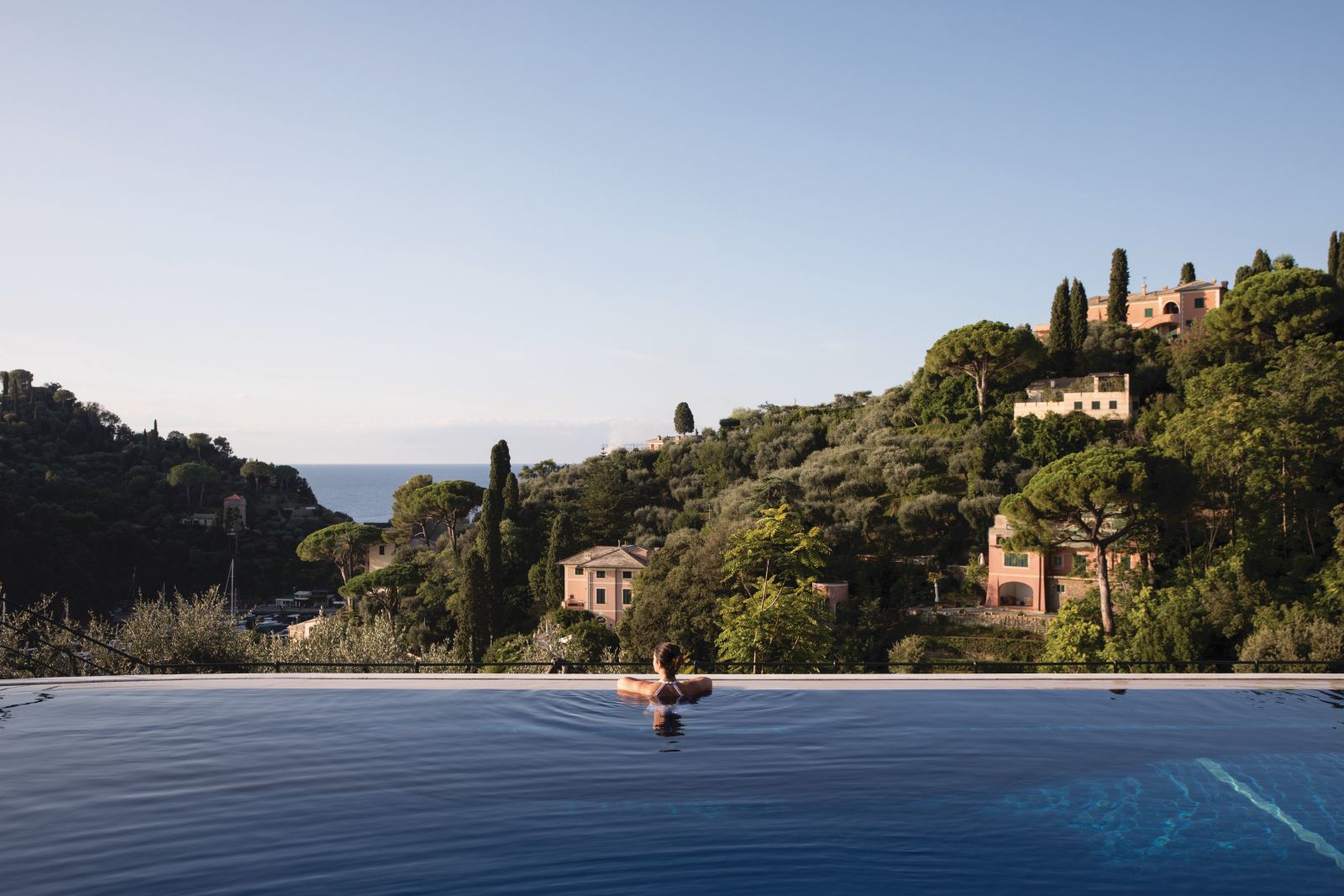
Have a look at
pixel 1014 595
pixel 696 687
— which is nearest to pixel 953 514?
pixel 1014 595

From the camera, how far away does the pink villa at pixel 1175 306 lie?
57.4 metres

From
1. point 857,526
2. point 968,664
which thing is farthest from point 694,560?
point 968,664

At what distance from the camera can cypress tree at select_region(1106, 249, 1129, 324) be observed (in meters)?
55.4

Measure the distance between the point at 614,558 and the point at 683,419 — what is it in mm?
30578

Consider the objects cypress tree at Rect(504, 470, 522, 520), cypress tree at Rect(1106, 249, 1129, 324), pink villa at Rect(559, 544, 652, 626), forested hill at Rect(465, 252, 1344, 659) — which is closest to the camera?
forested hill at Rect(465, 252, 1344, 659)

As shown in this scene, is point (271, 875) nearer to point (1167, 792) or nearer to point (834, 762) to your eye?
point (834, 762)

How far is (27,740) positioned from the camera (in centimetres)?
733

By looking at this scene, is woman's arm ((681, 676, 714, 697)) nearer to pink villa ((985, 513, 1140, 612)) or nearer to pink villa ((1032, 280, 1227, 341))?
pink villa ((985, 513, 1140, 612))

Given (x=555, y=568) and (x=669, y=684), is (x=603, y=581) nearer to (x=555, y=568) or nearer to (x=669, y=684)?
(x=555, y=568)

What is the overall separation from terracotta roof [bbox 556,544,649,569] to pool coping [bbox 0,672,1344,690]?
3223 centimetres

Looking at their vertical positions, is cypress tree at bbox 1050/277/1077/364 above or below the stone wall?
above

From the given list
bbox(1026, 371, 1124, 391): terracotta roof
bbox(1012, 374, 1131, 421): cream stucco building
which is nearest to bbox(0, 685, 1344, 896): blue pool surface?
bbox(1012, 374, 1131, 421): cream stucco building

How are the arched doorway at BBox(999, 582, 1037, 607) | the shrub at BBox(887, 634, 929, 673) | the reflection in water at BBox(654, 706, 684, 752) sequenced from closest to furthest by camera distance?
the reflection in water at BBox(654, 706, 684, 752)
the shrub at BBox(887, 634, 929, 673)
the arched doorway at BBox(999, 582, 1037, 607)

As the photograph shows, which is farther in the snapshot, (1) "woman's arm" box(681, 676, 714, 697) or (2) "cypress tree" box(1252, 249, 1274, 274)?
(2) "cypress tree" box(1252, 249, 1274, 274)
